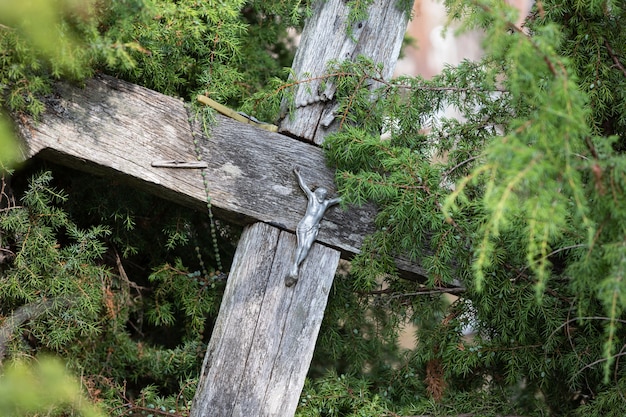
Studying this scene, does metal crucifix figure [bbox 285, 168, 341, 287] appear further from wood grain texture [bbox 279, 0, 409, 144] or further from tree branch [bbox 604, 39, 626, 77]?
tree branch [bbox 604, 39, 626, 77]

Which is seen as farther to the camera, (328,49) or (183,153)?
(328,49)

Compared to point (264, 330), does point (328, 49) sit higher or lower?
higher

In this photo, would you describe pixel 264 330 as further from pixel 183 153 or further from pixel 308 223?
pixel 183 153

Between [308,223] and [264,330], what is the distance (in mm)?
288

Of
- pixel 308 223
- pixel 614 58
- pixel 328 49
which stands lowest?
pixel 308 223

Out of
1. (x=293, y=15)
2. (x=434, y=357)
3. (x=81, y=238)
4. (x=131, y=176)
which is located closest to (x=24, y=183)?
(x=81, y=238)

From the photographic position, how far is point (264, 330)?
72.4 inches

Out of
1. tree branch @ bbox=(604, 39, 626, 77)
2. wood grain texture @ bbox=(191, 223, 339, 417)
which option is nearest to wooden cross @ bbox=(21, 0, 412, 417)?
wood grain texture @ bbox=(191, 223, 339, 417)

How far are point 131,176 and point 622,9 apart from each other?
1296 millimetres

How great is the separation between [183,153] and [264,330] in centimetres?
48

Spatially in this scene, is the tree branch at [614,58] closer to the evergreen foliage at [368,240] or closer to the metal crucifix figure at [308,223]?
the evergreen foliage at [368,240]

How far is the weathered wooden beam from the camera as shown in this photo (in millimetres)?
1784

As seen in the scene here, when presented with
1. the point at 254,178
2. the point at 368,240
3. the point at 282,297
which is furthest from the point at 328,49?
the point at 282,297

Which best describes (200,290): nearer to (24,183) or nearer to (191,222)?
(191,222)
